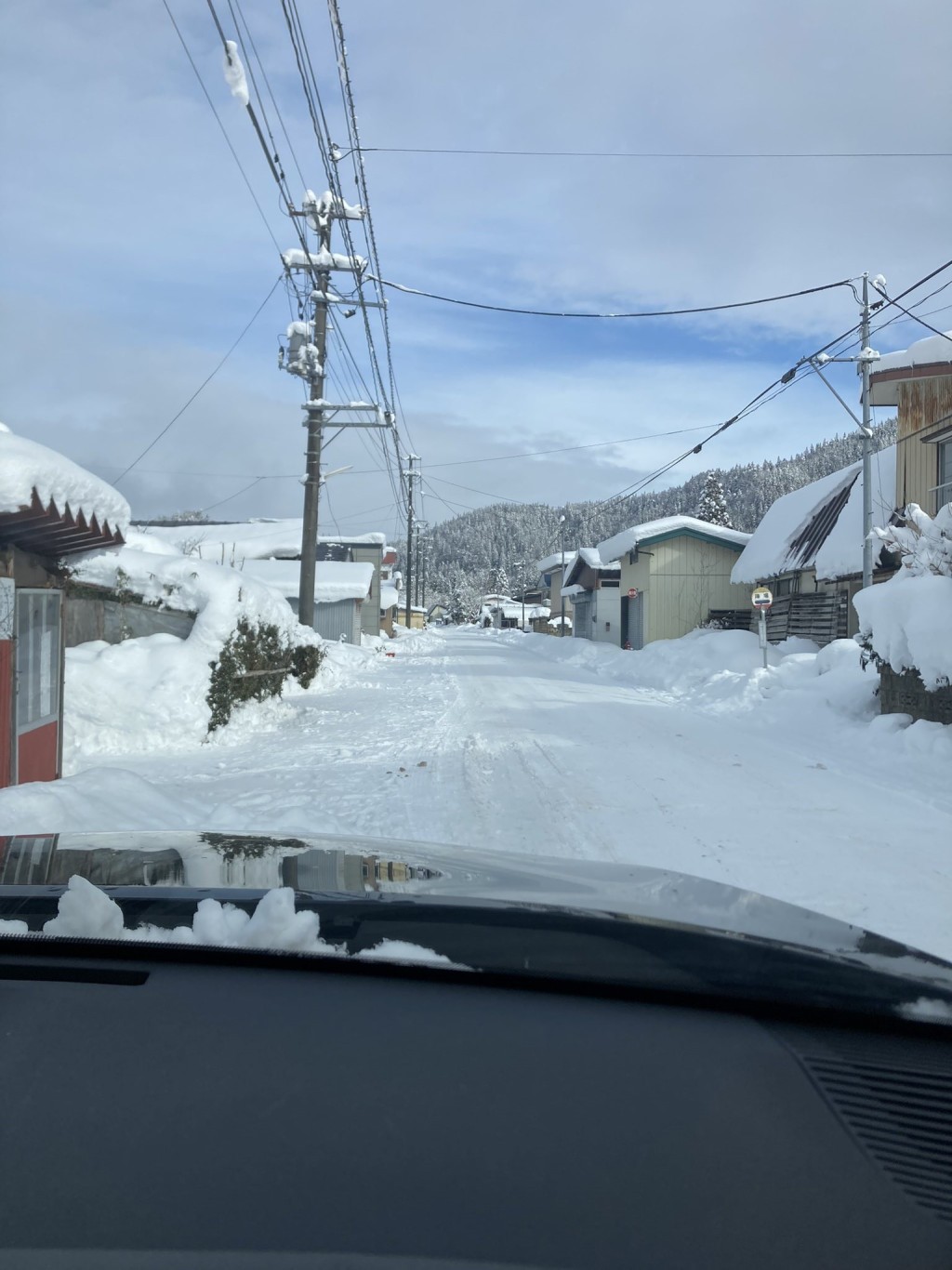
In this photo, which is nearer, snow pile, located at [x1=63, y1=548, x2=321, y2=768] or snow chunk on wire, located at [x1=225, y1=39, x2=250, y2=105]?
snow chunk on wire, located at [x1=225, y1=39, x2=250, y2=105]

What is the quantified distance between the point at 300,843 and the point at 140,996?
4.89 ft

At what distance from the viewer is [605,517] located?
134 m

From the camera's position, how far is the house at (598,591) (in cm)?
4038

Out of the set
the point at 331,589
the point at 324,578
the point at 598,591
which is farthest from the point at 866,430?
the point at 598,591

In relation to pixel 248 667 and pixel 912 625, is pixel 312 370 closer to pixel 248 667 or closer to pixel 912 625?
pixel 248 667

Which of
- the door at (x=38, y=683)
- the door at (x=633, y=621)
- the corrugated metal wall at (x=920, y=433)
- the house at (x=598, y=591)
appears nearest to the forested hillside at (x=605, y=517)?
the house at (x=598, y=591)

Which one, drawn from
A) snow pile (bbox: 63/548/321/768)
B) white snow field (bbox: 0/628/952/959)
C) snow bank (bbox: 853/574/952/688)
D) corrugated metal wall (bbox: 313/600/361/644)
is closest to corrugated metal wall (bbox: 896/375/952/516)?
white snow field (bbox: 0/628/952/959)

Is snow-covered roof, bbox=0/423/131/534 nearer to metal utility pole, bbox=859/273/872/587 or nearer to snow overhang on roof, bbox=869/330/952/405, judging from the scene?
metal utility pole, bbox=859/273/872/587

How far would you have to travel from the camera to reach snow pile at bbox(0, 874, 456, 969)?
201 cm

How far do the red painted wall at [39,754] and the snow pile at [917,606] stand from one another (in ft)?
31.7

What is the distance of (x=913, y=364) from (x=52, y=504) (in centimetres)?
1720

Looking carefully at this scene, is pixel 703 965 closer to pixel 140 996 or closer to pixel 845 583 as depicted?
pixel 140 996

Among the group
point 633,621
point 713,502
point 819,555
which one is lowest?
point 633,621

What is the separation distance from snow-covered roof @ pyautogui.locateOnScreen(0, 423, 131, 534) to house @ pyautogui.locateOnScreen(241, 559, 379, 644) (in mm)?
23285
